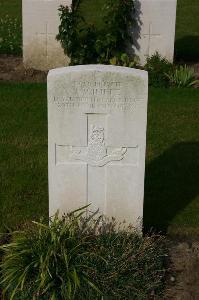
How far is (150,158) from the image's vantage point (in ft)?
26.0

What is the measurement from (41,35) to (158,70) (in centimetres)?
231

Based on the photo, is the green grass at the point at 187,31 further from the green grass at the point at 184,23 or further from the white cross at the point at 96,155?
the white cross at the point at 96,155

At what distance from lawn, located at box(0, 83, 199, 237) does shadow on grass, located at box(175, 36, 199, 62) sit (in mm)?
2354

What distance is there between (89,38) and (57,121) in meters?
6.10

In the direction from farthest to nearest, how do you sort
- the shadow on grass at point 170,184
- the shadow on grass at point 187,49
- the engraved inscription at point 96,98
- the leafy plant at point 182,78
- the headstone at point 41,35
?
the shadow on grass at point 187,49
the headstone at point 41,35
the leafy plant at point 182,78
the shadow on grass at point 170,184
the engraved inscription at point 96,98

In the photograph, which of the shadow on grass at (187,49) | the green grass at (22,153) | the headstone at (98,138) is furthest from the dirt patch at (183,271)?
the shadow on grass at (187,49)

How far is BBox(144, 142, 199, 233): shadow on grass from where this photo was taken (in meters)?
6.61

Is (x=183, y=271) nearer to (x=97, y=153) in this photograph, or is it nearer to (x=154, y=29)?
(x=97, y=153)

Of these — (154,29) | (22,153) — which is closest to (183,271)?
(22,153)

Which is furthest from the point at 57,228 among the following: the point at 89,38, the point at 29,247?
the point at 89,38

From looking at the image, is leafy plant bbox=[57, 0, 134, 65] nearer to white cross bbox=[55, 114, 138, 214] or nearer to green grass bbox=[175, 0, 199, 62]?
green grass bbox=[175, 0, 199, 62]

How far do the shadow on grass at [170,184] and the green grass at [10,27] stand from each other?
5788 millimetres

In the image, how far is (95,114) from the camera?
5355 millimetres

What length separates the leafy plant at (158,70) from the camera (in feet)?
35.0
